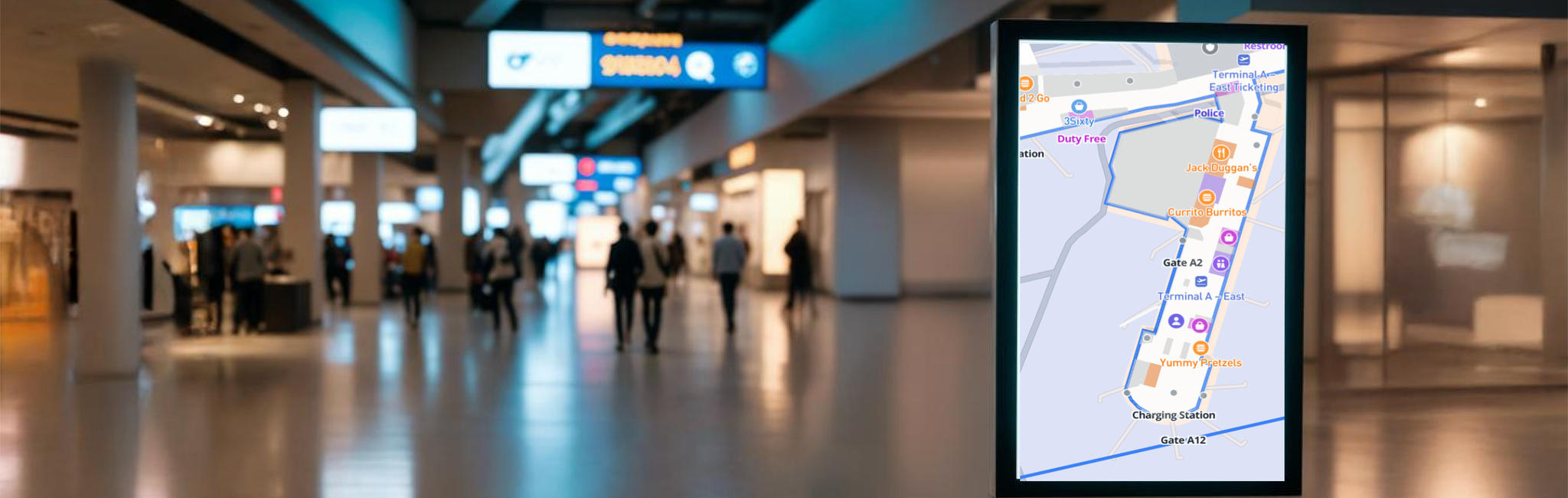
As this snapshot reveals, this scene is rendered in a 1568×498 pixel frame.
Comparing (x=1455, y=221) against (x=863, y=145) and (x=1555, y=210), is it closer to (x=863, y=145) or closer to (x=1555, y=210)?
(x=1555, y=210)

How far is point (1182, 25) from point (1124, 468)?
5.56 ft

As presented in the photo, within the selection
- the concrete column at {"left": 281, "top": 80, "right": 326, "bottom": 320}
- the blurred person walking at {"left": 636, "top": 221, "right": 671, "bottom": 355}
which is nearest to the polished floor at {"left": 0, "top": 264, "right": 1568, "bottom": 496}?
the blurred person walking at {"left": 636, "top": 221, "right": 671, "bottom": 355}

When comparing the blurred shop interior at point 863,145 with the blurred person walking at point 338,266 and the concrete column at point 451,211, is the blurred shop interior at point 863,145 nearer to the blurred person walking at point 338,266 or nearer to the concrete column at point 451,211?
the concrete column at point 451,211

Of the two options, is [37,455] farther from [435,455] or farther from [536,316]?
Answer: [536,316]

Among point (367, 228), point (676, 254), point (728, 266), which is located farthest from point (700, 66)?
point (676, 254)

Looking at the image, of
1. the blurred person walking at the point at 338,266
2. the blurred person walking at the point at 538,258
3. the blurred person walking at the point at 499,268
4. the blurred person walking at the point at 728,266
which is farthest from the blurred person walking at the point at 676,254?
the blurred person walking at the point at 728,266

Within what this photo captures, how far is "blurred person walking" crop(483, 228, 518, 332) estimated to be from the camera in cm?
1848

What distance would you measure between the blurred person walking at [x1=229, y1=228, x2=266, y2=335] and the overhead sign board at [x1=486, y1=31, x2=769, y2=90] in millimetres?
3662

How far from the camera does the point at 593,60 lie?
1762 centimetres

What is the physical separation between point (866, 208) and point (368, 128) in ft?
32.9

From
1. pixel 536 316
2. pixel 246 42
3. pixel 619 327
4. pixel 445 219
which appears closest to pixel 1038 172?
pixel 619 327

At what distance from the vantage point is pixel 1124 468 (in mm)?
5191

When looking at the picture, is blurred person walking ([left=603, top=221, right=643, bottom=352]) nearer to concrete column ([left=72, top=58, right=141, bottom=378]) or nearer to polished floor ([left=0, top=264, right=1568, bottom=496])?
polished floor ([left=0, top=264, right=1568, bottom=496])

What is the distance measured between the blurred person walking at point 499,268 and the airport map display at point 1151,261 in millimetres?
14000
